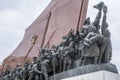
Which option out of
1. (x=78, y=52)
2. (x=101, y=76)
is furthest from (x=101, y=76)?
(x=78, y=52)

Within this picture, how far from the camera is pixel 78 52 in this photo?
10391 millimetres

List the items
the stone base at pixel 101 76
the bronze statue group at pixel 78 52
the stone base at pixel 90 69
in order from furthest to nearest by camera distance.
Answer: the bronze statue group at pixel 78 52, the stone base at pixel 90 69, the stone base at pixel 101 76

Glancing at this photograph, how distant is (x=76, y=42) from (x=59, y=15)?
14.1 ft

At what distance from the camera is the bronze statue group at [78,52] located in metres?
9.50

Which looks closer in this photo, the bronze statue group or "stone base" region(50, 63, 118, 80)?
"stone base" region(50, 63, 118, 80)

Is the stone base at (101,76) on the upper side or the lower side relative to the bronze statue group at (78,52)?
lower

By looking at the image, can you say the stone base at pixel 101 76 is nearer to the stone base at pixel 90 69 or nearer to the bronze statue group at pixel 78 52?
the stone base at pixel 90 69

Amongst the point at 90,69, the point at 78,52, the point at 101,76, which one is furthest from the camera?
the point at 78,52

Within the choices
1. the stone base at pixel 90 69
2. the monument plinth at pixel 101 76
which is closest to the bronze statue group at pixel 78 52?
the stone base at pixel 90 69

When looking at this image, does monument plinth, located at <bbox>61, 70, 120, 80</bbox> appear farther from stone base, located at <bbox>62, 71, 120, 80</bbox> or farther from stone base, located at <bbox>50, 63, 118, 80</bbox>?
stone base, located at <bbox>50, 63, 118, 80</bbox>

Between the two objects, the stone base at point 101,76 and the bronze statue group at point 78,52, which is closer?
the stone base at point 101,76

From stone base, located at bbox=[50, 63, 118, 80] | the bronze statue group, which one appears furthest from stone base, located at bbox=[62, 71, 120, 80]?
the bronze statue group

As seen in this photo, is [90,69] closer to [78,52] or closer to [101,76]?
[101,76]

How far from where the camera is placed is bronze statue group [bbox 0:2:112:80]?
31.2 ft
